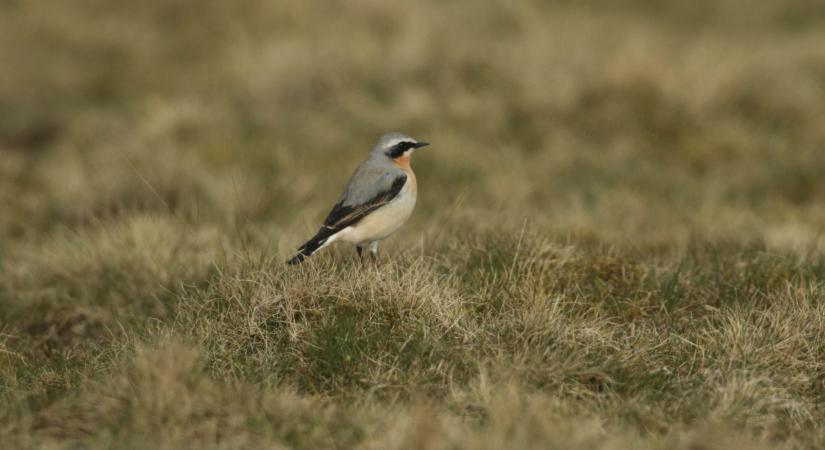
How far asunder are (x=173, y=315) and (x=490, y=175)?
4411 mm

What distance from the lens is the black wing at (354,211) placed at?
582cm

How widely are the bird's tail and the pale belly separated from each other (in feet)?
0.27

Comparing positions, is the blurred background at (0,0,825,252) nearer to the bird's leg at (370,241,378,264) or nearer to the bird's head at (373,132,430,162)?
the bird's leg at (370,241,378,264)

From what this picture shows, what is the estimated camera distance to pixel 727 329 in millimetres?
4801

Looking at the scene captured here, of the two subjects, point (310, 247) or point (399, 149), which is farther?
point (399, 149)

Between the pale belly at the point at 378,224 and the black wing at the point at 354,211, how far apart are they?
23mm

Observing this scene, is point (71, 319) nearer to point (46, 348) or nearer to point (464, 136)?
point (46, 348)

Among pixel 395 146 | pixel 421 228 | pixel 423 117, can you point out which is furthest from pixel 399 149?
pixel 423 117

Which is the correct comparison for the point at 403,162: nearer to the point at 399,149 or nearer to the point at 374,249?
the point at 399,149

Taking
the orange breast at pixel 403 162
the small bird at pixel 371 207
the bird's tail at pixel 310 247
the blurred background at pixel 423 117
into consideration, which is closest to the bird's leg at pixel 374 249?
the small bird at pixel 371 207

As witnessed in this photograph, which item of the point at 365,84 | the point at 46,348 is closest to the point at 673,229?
the point at 46,348

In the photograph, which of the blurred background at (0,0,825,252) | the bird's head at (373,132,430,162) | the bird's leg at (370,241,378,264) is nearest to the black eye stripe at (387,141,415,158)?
the bird's head at (373,132,430,162)

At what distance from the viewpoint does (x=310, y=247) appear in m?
5.66

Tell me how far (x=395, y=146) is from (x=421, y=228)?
5.26 ft
